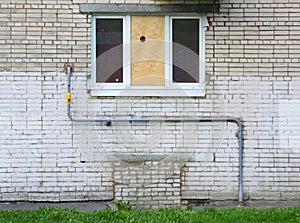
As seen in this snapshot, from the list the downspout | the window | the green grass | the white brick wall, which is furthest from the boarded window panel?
the green grass

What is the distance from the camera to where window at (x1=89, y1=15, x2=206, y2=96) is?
287 inches

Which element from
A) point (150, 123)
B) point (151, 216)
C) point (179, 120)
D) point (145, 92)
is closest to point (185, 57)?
point (145, 92)

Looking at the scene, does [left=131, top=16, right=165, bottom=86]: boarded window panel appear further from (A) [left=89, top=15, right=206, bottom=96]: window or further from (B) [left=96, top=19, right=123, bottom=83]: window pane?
(B) [left=96, top=19, right=123, bottom=83]: window pane

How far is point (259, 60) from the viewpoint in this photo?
286 inches

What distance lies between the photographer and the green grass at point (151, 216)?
6.11 meters

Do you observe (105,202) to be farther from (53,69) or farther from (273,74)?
(273,74)

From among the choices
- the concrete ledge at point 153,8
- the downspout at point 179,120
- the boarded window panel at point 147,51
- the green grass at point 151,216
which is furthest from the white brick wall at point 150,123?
the green grass at point 151,216

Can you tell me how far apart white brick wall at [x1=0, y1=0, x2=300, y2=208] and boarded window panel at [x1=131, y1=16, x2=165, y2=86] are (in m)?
0.32

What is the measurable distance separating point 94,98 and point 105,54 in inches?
25.7

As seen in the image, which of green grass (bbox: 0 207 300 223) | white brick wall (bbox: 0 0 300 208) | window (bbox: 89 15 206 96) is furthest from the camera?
window (bbox: 89 15 206 96)

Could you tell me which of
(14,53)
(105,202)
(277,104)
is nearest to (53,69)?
(14,53)

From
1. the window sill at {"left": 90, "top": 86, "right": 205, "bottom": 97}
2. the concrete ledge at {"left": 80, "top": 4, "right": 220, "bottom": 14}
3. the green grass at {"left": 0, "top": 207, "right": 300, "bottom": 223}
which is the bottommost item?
the green grass at {"left": 0, "top": 207, "right": 300, "bottom": 223}

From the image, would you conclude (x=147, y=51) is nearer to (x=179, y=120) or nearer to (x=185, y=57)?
(x=185, y=57)

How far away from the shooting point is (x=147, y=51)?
7316mm
